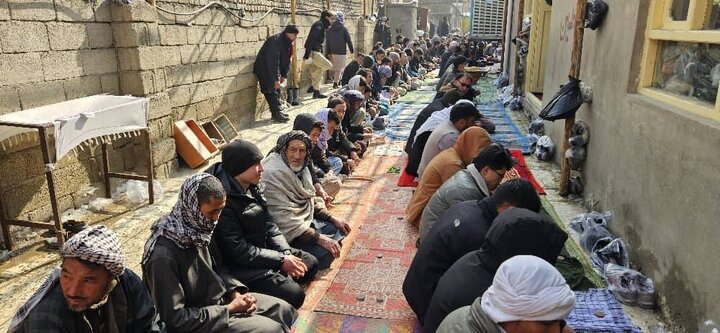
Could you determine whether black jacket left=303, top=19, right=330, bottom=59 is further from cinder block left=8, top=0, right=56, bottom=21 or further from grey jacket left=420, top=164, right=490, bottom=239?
grey jacket left=420, top=164, right=490, bottom=239

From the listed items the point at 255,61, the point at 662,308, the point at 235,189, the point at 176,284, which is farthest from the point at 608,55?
the point at 255,61

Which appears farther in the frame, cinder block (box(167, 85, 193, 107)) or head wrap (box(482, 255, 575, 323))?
cinder block (box(167, 85, 193, 107))

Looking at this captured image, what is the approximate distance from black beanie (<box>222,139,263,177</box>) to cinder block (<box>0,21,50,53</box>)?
7.91 ft

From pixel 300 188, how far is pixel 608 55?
2828 mm

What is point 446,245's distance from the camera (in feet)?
8.71

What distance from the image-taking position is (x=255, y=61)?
28.9ft

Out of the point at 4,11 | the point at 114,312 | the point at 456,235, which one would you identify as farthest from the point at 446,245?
the point at 4,11

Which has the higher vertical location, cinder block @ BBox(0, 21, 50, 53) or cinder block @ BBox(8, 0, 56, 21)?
cinder block @ BBox(8, 0, 56, 21)

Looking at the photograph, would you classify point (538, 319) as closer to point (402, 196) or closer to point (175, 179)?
point (402, 196)

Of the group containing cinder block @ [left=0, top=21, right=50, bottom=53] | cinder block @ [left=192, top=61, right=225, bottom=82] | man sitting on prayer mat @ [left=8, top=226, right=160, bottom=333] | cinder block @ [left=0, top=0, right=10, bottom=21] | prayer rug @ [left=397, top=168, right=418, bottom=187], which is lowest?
prayer rug @ [left=397, top=168, right=418, bottom=187]

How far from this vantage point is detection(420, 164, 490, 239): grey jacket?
10.9ft

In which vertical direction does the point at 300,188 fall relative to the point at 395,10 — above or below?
below

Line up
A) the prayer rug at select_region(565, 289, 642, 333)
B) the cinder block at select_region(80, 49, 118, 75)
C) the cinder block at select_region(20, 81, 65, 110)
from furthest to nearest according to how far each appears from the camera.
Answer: the cinder block at select_region(80, 49, 118, 75)
the cinder block at select_region(20, 81, 65, 110)
the prayer rug at select_region(565, 289, 642, 333)

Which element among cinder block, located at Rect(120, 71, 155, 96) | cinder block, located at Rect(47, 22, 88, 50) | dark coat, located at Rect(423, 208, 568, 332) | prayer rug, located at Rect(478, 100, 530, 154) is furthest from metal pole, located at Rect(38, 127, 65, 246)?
prayer rug, located at Rect(478, 100, 530, 154)
